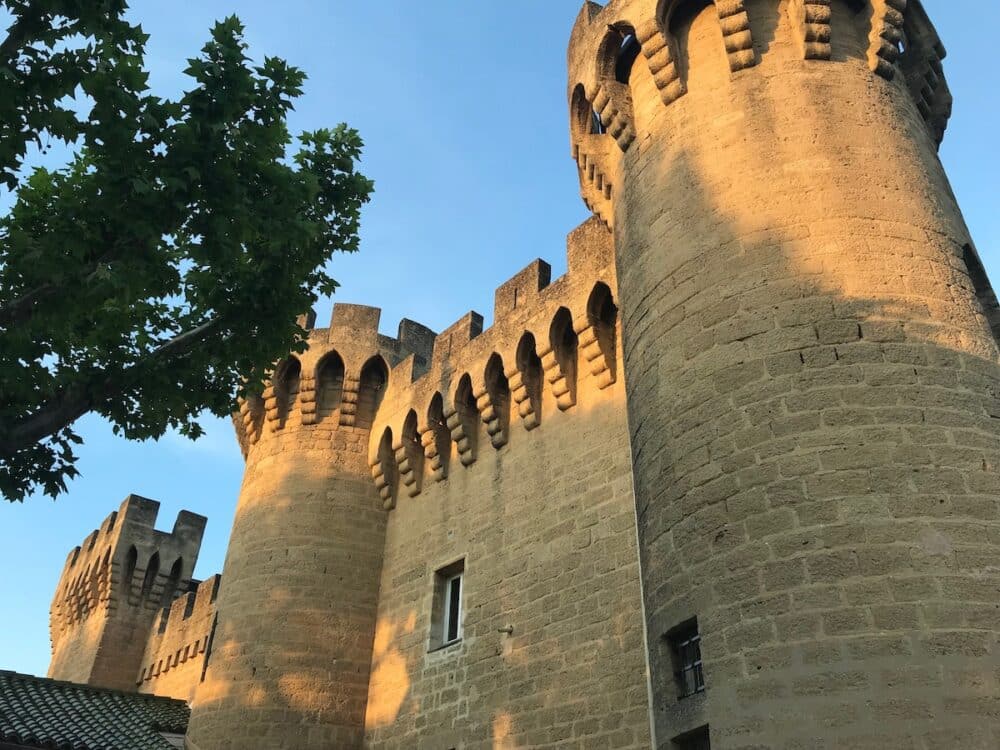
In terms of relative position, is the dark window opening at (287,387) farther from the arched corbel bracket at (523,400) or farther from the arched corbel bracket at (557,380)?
the arched corbel bracket at (557,380)

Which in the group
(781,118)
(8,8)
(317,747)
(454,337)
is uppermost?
(454,337)

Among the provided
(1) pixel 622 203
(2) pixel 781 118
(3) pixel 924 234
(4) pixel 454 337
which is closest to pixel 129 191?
(1) pixel 622 203

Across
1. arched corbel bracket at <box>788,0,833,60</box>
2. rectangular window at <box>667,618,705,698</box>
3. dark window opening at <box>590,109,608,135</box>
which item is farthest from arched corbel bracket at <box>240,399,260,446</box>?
arched corbel bracket at <box>788,0,833,60</box>

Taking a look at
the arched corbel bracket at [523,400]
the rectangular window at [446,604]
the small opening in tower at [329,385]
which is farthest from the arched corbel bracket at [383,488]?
the arched corbel bracket at [523,400]

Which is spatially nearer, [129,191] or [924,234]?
[129,191]

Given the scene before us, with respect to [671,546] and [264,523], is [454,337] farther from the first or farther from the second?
[671,546]

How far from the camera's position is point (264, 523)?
12805 mm

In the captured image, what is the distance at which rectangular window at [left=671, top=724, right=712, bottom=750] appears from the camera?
5.43m

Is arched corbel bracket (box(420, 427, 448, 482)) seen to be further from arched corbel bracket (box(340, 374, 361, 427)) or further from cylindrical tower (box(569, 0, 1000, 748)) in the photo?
cylindrical tower (box(569, 0, 1000, 748))

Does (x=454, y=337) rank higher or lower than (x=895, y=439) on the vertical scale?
higher

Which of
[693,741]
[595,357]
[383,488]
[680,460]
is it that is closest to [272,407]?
[383,488]

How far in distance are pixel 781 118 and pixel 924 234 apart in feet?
4.63

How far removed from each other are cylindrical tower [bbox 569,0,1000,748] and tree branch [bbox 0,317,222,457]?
11.6 ft

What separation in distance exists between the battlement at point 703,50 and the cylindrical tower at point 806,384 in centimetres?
3
